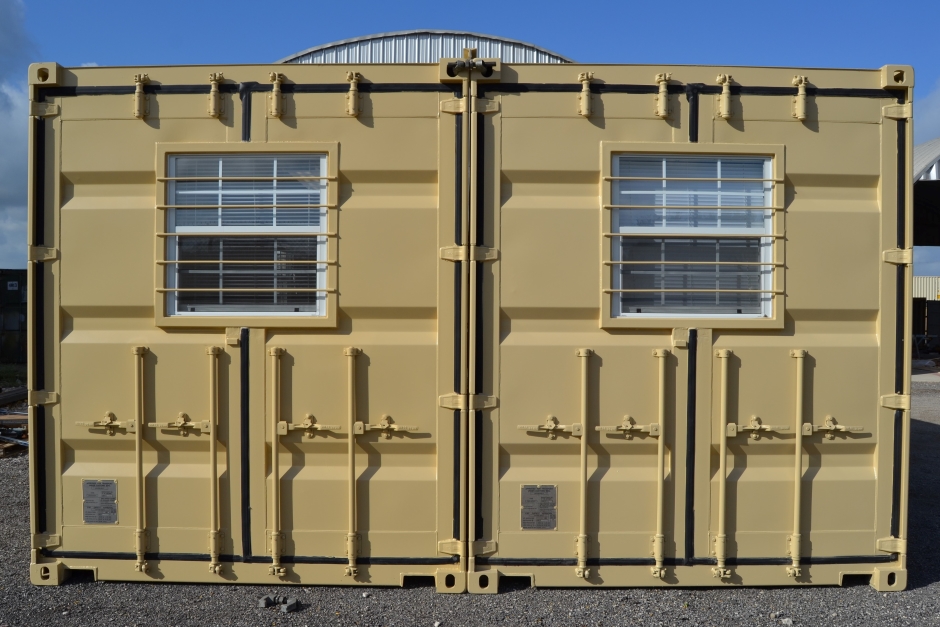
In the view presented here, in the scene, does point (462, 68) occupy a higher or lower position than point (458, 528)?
higher

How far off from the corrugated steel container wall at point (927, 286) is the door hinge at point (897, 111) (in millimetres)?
44199

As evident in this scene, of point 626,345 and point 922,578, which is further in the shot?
point 922,578

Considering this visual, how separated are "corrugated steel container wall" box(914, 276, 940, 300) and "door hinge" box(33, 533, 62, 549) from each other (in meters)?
47.7

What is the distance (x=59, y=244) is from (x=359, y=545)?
105 inches

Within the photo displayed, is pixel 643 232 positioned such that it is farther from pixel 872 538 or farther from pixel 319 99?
pixel 872 538

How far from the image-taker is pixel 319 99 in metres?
3.67

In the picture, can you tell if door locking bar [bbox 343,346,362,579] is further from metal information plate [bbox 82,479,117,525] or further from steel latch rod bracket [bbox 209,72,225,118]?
steel latch rod bracket [bbox 209,72,225,118]

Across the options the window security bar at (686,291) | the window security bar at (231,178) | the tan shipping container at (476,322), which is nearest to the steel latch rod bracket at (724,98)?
the tan shipping container at (476,322)

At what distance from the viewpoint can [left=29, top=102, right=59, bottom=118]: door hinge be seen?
373 cm

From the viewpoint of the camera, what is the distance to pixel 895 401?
3684mm

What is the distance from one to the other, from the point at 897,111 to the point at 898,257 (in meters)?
0.92

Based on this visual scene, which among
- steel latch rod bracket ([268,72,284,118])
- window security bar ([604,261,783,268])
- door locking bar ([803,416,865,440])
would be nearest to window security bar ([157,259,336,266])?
steel latch rod bracket ([268,72,284,118])

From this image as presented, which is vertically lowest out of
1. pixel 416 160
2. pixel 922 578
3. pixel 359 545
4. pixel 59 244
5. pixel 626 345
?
pixel 922 578

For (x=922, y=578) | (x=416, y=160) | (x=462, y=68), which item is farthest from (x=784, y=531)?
(x=462, y=68)
